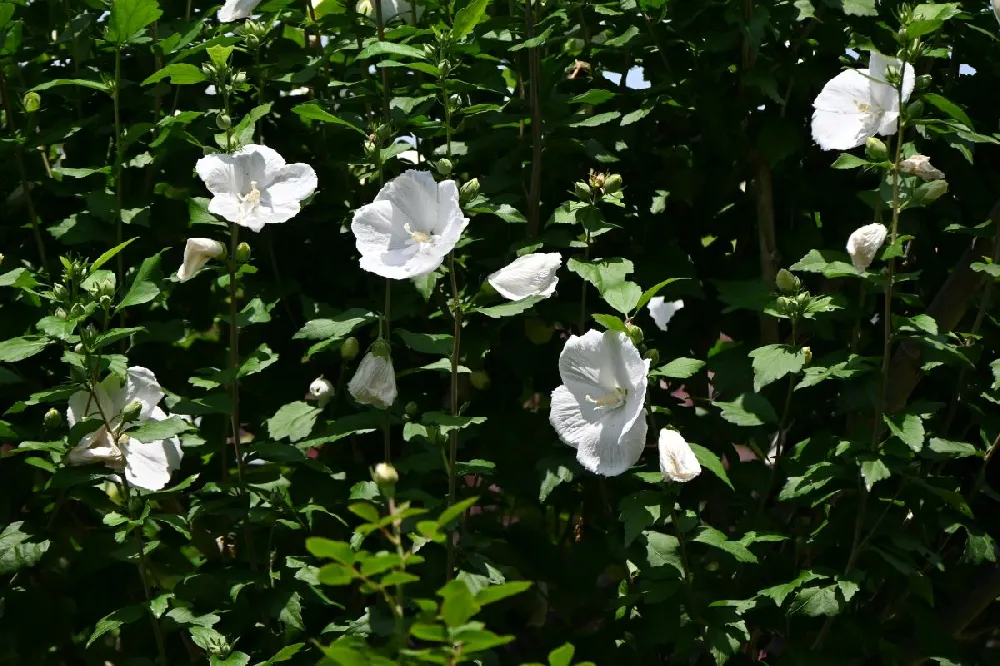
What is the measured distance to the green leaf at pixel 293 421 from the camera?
2428 millimetres

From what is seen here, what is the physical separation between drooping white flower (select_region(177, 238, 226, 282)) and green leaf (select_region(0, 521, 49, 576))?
61cm

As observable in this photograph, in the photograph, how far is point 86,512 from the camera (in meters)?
2.82

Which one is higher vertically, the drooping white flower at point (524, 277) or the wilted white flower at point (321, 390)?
the drooping white flower at point (524, 277)

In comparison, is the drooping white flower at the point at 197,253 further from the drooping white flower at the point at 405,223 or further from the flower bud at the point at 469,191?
the flower bud at the point at 469,191

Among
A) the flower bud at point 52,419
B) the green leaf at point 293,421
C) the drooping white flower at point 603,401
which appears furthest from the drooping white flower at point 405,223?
the flower bud at point 52,419

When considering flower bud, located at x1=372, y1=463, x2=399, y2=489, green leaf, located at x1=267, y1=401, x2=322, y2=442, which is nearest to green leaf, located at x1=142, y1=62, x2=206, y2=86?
green leaf, located at x1=267, y1=401, x2=322, y2=442

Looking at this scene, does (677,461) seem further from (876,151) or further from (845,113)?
(845,113)

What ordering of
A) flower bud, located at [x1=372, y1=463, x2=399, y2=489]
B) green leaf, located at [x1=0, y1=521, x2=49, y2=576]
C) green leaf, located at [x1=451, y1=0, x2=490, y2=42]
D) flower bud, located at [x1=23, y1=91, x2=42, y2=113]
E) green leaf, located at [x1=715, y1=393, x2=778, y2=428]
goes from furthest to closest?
flower bud, located at [x1=23, y1=91, x2=42, y2=113]
green leaf, located at [x1=0, y1=521, x2=49, y2=576]
green leaf, located at [x1=715, y1=393, x2=778, y2=428]
green leaf, located at [x1=451, y1=0, x2=490, y2=42]
flower bud, located at [x1=372, y1=463, x2=399, y2=489]

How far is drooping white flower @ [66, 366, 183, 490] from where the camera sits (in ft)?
7.38

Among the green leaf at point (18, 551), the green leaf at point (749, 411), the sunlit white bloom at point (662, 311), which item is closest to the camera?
the green leaf at point (749, 411)

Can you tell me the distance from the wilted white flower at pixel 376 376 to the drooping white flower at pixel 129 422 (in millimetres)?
406

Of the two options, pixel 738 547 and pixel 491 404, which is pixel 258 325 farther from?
pixel 738 547

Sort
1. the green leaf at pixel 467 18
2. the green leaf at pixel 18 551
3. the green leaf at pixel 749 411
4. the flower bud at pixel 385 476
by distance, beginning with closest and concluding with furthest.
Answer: the flower bud at pixel 385 476
the green leaf at pixel 467 18
the green leaf at pixel 749 411
the green leaf at pixel 18 551

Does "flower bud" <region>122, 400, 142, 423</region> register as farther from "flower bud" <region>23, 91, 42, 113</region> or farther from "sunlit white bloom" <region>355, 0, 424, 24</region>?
"sunlit white bloom" <region>355, 0, 424, 24</region>
